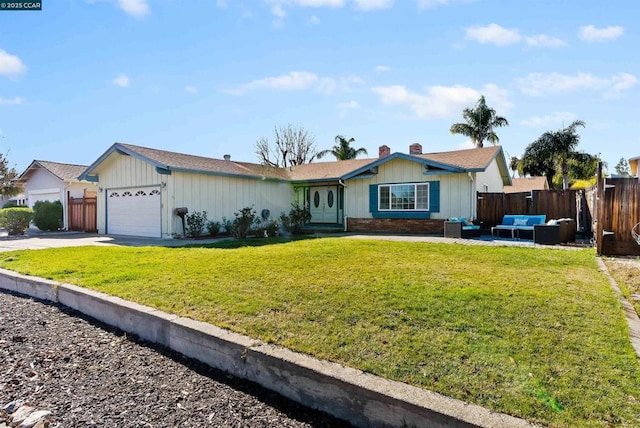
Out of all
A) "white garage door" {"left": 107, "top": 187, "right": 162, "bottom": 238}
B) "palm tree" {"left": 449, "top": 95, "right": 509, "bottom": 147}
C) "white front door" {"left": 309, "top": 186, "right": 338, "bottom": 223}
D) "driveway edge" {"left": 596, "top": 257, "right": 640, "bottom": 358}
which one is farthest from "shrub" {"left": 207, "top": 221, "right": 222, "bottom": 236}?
"palm tree" {"left": 449, "top": 95, "right": 509, "bottom": 147}

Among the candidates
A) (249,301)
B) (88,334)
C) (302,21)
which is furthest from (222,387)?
(302,21)

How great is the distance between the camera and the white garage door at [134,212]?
1437 cm

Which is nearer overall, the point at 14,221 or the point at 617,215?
the point at 617,215

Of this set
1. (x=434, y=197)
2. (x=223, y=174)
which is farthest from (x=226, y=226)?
(x=434, y=197)

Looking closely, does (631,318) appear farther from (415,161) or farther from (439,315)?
(415,161)

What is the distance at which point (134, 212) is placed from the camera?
15242mm

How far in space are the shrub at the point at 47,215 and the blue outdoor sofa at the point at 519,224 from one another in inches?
800

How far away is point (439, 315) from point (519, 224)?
1076cm

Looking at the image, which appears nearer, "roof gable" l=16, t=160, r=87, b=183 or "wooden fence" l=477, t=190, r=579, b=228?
"wooden fence" l=477, t=190, r=579, b=228

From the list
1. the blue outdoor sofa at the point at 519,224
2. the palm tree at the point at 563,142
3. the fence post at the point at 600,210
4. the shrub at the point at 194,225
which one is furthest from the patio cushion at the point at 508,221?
the palm tree at the point at 563,142

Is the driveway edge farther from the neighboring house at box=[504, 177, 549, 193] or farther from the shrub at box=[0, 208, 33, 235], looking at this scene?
the neighboring house at box=[504, 177, 549, 193]

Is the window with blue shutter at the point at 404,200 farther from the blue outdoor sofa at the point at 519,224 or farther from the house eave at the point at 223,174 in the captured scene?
the house eave at the point at 223,174

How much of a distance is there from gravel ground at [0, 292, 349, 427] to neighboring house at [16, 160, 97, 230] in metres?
17.1

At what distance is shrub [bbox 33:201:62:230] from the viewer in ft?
58.5
